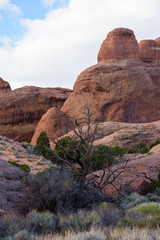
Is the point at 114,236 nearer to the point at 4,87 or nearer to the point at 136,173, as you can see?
the point at 136,173

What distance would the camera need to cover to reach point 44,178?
23.3ft

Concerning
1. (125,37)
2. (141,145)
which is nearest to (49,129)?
(141,145)

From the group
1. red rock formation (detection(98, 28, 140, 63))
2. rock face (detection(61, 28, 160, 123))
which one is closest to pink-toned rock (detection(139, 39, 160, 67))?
red rock formation (detection(98, 28, 140, 63))

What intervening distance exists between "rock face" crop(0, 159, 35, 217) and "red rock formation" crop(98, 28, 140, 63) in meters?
41.1

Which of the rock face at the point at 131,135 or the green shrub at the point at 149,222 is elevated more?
the green shrub at the point at 149,222

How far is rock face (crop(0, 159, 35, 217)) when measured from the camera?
609 centimetres

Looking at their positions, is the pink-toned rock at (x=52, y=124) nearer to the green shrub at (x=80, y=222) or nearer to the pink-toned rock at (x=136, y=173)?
the pink-toned rock at (x=136, y=173)

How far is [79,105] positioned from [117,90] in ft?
19.6

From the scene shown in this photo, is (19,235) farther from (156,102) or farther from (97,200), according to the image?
(156,102)

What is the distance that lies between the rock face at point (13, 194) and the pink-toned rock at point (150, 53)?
153 feet

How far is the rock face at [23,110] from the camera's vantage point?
47.0m

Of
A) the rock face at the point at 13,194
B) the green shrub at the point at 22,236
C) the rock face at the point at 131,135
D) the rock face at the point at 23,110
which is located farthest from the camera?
the rock face at the point at 23,110

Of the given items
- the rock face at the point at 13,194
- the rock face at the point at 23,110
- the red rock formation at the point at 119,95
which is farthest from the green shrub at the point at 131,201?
the rock face at the point at 23,110

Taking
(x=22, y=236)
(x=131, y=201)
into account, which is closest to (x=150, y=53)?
(x=131, y=201)
